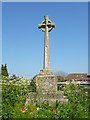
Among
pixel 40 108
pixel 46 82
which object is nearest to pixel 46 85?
pixel 46 82

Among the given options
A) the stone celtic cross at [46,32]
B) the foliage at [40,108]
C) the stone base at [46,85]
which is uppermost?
the stone celtic cross at [46,32]

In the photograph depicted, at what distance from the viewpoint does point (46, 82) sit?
11.4m

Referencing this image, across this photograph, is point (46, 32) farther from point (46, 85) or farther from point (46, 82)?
point (46, 85)

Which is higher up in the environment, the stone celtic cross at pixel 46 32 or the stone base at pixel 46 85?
the stone celtic cross at pixel 46 32

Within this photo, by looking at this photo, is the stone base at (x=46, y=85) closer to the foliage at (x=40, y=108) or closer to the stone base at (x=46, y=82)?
the stone base at (x=46, y=82)

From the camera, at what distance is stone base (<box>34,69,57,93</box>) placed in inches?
447

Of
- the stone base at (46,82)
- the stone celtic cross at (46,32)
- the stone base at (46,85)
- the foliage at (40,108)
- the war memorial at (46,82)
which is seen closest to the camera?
the foliage at (40,108)

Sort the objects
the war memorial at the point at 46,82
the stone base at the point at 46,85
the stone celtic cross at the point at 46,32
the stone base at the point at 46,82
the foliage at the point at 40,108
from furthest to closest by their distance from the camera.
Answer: the stone celtic cross at the point at 46,32 < the stone base at the point at 46,82 < the stone base at the point at 46,85 < the war memorial at the point at 46,82 < the foliage at the point at 40,108

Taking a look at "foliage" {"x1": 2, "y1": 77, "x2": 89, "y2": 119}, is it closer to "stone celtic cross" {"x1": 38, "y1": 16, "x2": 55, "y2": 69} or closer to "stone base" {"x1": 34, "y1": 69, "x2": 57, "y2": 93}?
"stone base" {"x1": 34, "y1": 69, "x2": 57, "y2": 93}

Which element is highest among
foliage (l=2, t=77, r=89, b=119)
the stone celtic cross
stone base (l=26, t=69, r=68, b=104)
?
the stone celtic cross

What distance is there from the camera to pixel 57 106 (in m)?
9.18

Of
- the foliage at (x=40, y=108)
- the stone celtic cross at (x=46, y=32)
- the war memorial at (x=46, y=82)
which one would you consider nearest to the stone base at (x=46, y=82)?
the war memorial at (x=46, y=82)

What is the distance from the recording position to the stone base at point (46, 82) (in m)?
11.4

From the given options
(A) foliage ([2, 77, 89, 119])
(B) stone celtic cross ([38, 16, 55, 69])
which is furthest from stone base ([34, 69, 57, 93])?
(A) foliage ([2, 77, 89, 119])
